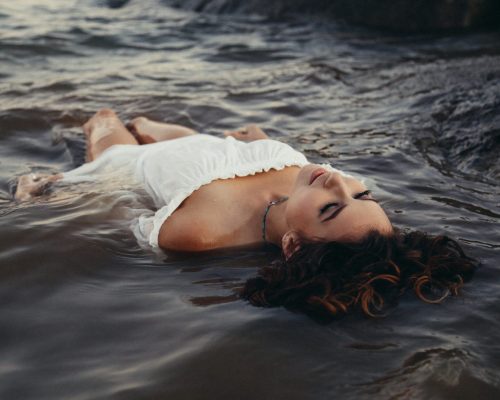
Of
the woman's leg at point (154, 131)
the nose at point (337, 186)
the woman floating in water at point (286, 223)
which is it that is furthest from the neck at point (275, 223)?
the woman's leg at point (154, 131)

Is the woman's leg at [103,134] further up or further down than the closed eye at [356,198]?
further down

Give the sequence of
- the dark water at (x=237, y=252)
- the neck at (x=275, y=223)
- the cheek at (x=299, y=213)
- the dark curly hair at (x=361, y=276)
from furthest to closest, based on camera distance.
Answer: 1. the neck at (x=275, y=223)
2. the cheek at (x=299, y=213)
3. the dark curly hair at (x=361, y=276)
4. the dark water at (x=237, y=252)

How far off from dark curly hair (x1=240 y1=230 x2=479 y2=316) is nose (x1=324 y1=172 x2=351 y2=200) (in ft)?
0.88

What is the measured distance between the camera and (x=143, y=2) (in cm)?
1363

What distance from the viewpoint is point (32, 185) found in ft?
16.4

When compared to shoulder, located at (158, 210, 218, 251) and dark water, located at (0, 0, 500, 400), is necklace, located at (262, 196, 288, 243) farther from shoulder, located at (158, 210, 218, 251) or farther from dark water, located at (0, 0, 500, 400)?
shoulder, located at (158, 210, 218, 251)

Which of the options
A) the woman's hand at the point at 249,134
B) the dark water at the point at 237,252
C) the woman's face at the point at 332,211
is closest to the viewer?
the dark water at the point at 237,252

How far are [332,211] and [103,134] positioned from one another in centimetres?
292

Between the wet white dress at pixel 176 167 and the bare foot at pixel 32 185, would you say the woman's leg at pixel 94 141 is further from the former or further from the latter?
the wet white dress at pixel 176 167

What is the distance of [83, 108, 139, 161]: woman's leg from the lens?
19.2 ft

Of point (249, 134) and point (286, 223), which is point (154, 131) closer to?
point (249, 134)

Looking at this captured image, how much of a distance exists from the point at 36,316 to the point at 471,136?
3960 mm

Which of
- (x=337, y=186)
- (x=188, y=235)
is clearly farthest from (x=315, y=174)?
(x=188, y=235)

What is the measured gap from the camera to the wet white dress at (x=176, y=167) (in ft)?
14.0
